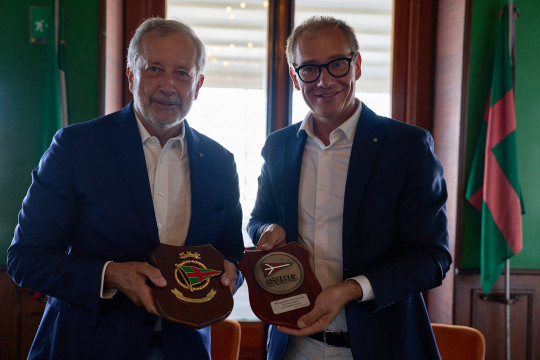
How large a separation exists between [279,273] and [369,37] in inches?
87.1

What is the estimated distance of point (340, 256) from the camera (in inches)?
53.0

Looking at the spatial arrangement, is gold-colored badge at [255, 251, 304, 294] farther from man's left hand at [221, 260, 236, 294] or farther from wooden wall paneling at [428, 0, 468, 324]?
wooden wall paneling at [428, 0, 468, 324]

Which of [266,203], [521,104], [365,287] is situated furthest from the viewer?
[521,104]

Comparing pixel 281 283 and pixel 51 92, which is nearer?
pixel 281 283

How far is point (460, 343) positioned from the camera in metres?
1.73

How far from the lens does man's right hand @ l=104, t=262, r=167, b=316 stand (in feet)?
3.46

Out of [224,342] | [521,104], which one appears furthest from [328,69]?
[521,104]

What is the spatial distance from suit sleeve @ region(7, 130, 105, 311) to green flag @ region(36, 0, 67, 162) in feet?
3.98

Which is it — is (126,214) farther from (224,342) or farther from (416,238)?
(416,238)

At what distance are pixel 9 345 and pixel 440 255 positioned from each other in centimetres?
253

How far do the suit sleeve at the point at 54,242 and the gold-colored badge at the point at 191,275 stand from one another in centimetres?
22

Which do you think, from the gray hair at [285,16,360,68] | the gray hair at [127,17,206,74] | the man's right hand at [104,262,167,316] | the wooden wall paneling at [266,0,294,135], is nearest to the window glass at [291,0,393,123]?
the wooden wall paneling at [266,0,294,135]

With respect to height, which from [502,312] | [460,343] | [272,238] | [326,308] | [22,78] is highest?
[22,78]

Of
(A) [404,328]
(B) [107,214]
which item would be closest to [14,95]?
(B) [107,214]
